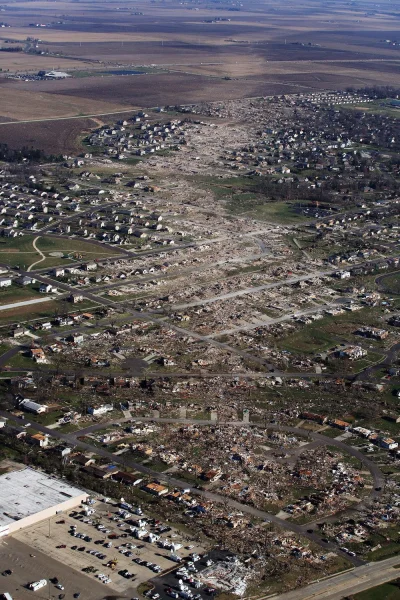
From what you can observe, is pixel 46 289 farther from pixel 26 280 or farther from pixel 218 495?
pixel 218 495

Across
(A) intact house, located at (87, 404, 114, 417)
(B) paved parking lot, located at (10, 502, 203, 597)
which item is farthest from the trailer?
(A) intact house, located at (87, 404, 114, 417)

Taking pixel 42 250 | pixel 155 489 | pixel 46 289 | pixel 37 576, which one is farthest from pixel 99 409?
pixel 42 250

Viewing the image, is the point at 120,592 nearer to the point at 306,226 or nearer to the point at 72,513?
the point at 72,513

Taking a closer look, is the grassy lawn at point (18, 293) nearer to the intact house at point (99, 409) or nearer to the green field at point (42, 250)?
the green field at point (42, 250)

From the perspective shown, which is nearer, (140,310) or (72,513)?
(72,513)

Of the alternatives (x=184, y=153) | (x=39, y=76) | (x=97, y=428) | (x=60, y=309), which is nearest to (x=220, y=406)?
(x=97, y=428)
